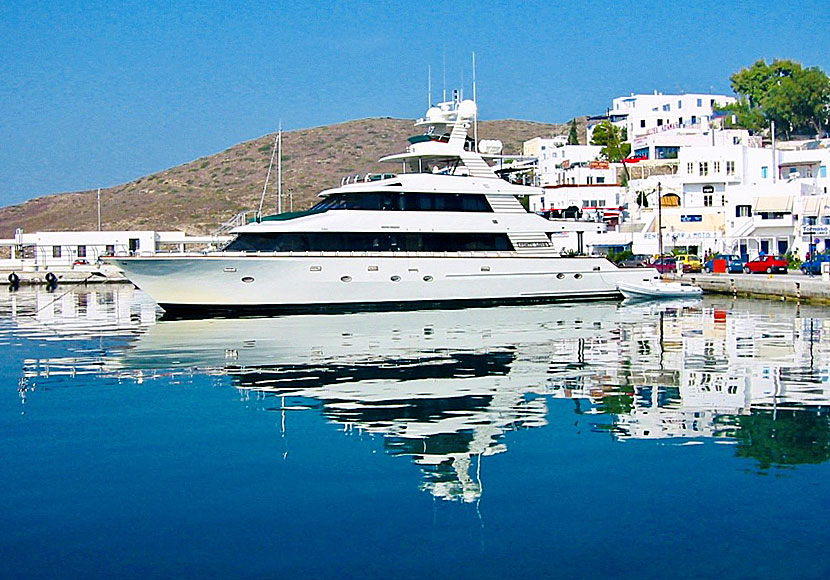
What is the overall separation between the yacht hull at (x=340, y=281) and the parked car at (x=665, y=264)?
41.5 feet

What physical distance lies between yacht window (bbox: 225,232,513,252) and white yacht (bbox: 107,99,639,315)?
35mm

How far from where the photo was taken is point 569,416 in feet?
43.6

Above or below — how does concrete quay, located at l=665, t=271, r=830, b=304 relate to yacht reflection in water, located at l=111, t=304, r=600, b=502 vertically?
above

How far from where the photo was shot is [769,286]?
3556 cm

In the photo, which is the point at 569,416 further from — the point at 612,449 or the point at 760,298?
the point at 760,298

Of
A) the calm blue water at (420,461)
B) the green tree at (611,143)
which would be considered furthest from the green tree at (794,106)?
the calm blue water at (420,461)

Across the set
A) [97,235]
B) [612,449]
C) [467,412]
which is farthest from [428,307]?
[97,235]

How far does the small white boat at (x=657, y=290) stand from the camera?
36125 millimetres

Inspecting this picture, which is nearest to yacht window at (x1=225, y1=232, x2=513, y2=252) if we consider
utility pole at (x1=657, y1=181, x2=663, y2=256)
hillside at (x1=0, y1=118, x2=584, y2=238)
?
utility pole at (x1=657, y1=181, x2=663, y2=256)

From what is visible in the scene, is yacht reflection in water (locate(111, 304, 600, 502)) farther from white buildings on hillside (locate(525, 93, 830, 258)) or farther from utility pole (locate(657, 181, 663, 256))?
utility pole (locate(657, 181, 663, 256))

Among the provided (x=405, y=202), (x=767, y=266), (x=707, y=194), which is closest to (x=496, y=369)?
(x=405, y=202)

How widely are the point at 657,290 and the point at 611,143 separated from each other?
47.0 metres

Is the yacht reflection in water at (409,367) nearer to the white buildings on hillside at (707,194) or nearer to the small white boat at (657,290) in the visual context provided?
the small white boat at (657,290)

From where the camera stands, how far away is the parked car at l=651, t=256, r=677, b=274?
47375mm
